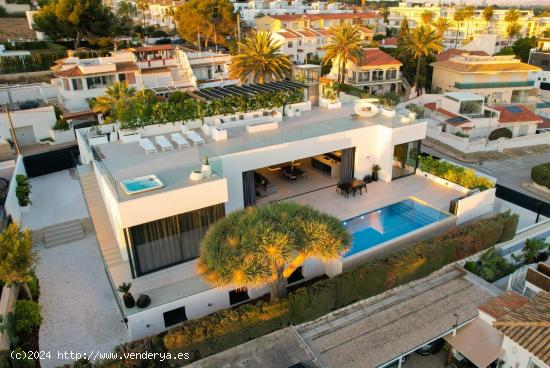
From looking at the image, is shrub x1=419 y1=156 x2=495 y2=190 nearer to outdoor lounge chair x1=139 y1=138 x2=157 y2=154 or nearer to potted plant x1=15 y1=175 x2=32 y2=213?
outdoor lounge chair x1=139 y1=138 x2=157 y2=154

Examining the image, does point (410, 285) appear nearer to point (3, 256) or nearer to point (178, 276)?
point (178, 276)

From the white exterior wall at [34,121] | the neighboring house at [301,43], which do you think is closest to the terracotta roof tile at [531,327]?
the white exterior wall at [34,121]

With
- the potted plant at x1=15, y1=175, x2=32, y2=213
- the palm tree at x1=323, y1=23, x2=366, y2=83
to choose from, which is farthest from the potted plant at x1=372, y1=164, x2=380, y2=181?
the palm tree at x1=323, y1=23, x2=366, y2=83

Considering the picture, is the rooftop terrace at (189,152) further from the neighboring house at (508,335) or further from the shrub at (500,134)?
the shrub at (500,134)

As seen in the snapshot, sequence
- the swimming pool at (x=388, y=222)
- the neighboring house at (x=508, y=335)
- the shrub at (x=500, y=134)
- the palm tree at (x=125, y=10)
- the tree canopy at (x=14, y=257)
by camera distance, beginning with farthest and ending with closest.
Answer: the palm tree at (x=125, y=10) → the shrub at (x=500, y=134) → the swimming pool at (x=388, y=222) → the tree canopy at (x=14, y=257) → the neighboring house at (x=508, y=335)

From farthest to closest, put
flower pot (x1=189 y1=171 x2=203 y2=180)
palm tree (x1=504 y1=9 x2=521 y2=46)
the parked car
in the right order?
palm tree (x1=504 y1=9 x2=521 y2=46) < flower pot (x1=189 y1=171 x2=203 y2=180) < the parked car

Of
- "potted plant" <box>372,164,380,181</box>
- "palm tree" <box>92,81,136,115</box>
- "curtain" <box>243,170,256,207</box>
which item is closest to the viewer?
"curtain" <box>243,170,256,207</box>
